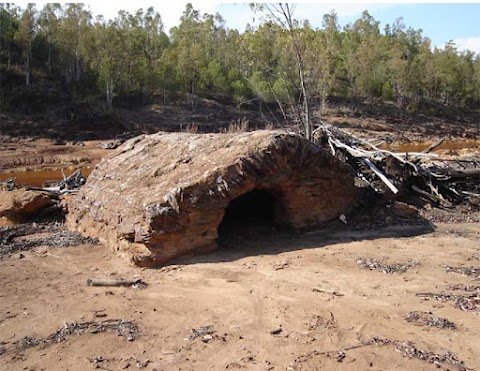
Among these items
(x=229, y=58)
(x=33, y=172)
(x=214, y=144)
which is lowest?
(x=33, y=172)

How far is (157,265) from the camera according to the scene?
24.3 feet

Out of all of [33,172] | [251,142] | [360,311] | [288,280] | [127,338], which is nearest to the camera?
[127,338]

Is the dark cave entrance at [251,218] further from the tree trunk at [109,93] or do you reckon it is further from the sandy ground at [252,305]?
the tree trunk at [109,93]

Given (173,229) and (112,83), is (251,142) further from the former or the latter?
(112,83)

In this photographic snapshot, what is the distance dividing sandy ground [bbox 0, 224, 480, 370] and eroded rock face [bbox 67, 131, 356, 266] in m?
0.44

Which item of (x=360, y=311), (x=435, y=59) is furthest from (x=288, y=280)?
(x=435, y=59)

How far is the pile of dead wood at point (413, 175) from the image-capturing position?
1066cm

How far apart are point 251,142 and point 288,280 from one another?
8.58 ft

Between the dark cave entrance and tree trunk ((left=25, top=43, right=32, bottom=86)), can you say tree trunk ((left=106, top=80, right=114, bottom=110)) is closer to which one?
tree trunk ((left=25, top=43, right=32, bottom=86))

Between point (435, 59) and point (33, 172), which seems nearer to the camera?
point (33, 172)

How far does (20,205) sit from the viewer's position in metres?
10.5

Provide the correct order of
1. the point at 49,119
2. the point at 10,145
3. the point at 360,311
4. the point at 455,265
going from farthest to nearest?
the point at 49,119 < the point at 10,145 < the point at 455,265 < the point at 360,311

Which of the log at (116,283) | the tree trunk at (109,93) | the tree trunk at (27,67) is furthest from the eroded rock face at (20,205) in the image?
the tree trunk at (27,67)

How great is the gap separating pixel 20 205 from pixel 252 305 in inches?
261
